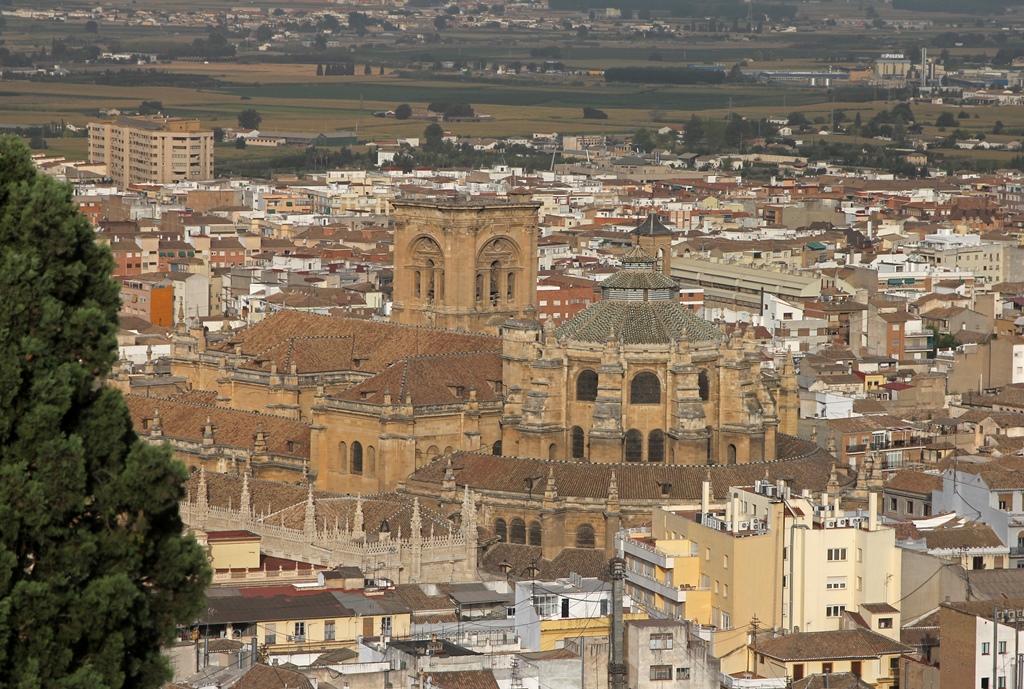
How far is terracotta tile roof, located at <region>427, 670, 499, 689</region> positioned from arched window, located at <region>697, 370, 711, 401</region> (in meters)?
28.7

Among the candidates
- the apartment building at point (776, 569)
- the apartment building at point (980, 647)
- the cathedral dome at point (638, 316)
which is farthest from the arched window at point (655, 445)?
the apartment building at point (980, 647)

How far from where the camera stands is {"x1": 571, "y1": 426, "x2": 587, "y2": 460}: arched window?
80.1m

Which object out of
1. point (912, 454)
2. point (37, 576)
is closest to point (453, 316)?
point (912, 454)

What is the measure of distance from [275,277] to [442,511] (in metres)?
78.5

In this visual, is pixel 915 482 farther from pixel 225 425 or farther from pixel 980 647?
pixel 980 647

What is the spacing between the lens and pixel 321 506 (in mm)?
72438

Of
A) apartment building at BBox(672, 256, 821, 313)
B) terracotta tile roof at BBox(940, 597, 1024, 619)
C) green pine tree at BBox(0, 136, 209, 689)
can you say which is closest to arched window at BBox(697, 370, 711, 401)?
terracotta tile roof at BBox(940, 597, 1024, 619)

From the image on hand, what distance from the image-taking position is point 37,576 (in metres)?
31.0

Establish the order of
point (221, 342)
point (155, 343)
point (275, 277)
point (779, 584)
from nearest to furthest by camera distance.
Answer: point (779, 584), point (221, 342), point (155, 343), point (275, 277)

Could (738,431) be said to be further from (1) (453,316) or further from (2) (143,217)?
(2) (143,217)

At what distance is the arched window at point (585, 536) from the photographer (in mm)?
75688

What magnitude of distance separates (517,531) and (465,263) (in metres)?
22.8

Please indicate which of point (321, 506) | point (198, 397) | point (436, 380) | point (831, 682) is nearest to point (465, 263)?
point (198, 397)

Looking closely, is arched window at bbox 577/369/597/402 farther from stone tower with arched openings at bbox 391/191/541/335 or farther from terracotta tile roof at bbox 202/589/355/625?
terracotta tile roof at bbox 202/589/355/625
